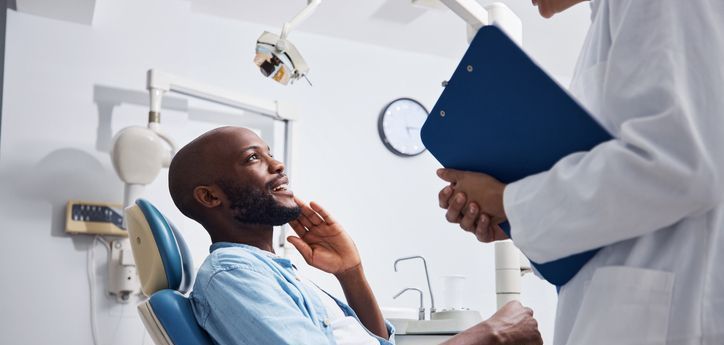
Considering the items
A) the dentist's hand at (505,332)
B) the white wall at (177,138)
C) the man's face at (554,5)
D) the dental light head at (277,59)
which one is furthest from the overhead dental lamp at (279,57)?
the man's face at (554,5)

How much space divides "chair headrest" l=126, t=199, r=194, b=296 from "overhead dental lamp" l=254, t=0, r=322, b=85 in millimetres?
1229

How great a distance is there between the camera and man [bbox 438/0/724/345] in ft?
2.47

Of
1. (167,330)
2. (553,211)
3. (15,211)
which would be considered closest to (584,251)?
(553,211)

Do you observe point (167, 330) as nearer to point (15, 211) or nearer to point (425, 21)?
point (15, 211)

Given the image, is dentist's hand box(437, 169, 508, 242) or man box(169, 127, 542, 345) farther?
man box(169, 127, 542, 345)

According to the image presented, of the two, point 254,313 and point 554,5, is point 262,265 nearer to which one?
point 254,313

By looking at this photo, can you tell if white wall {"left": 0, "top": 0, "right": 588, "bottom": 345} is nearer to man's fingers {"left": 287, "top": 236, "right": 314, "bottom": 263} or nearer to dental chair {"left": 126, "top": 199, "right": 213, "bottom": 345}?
man's fingers {"left": 287, "top": 236, "right": 314, "bottom": 263}

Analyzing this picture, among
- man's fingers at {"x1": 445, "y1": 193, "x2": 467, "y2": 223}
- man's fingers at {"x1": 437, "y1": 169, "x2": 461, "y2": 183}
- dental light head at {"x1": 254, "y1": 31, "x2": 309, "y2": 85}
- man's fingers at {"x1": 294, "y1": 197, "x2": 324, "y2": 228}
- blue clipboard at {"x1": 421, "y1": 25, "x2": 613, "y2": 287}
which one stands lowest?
man's fingers at {"x1": 294, "y1": 197, "x2": 324, "y2": 228}

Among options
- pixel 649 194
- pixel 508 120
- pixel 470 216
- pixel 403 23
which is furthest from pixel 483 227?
pixel 403 23

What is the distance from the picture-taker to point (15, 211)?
2775mm

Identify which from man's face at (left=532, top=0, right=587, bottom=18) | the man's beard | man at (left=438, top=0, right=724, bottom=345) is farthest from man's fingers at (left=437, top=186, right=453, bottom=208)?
the man's beard

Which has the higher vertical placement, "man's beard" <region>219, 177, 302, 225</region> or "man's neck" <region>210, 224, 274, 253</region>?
"man's beard" <region>219, 177, 302, 225</region>

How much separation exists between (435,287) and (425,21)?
4.27 ft

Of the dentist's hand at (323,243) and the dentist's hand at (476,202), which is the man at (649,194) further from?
the dentist's hand at (323,243)
